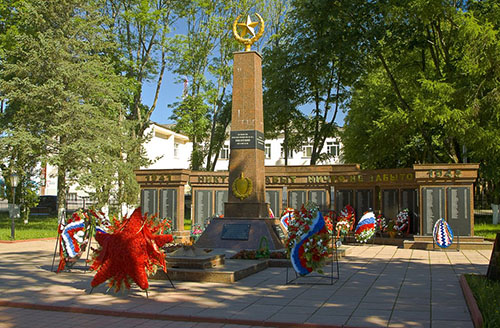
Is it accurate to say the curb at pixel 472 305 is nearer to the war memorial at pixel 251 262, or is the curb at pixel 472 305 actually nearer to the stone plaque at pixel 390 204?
the war memorial at pixel 251 262

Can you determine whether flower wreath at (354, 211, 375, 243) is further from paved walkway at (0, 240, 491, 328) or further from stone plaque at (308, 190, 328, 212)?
paved walkway at (0, 240, 491, 328)

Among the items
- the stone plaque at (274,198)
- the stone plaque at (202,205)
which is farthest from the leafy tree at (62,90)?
the stone plaque at (274,198)

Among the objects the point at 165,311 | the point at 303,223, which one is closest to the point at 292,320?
the point at 165,311

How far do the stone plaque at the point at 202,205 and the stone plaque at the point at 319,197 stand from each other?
4.28 meters

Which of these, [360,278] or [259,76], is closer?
[360,278]

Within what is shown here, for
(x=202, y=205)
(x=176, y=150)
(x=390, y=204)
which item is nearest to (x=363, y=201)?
(x=390, y=204)

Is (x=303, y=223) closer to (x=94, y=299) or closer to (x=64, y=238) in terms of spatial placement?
(x=94, y=299)

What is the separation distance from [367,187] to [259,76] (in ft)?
26.4

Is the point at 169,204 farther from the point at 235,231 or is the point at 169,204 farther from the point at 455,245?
the point at 455,245

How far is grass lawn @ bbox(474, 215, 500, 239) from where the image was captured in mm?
22656

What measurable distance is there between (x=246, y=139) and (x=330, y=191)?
7588mm

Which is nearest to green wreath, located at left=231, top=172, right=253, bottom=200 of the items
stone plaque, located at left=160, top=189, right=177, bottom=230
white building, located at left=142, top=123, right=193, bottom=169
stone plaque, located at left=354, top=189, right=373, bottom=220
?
stone plaque, located at left=160, top=189, right=177, bottom=230

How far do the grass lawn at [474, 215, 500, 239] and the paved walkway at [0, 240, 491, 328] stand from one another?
11783 millimetres

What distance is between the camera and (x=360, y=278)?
34.5ft
